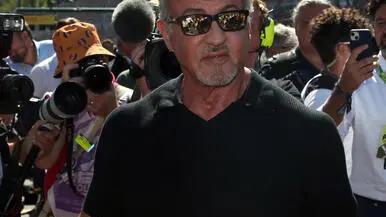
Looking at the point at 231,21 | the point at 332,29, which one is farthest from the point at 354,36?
the point at 231,21

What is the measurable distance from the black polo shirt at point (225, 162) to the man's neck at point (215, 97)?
0.03 meters

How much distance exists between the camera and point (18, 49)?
352 inches

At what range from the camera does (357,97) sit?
4.58 metres

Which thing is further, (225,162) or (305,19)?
(305,19)

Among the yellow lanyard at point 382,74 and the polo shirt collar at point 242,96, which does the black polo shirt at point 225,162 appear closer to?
the polo shirt collar at point 242,96

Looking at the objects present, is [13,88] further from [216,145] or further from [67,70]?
[216,145]

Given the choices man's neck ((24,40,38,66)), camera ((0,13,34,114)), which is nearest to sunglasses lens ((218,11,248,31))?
camera ((0,13,34,114))

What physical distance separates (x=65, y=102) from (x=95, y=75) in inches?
13.5

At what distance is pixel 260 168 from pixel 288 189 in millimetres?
Answer: 103

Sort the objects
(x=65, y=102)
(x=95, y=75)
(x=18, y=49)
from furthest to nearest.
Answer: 1. (x=18, y=49)
2. (x=95, y=75)
3. (x=65, y=102)

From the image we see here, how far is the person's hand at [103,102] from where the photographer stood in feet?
15.3

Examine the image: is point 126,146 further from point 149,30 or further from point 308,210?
point 149,30

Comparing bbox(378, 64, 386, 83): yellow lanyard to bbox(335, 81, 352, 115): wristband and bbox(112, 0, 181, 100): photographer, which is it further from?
bbox(112, 0, 181, 100): photographer

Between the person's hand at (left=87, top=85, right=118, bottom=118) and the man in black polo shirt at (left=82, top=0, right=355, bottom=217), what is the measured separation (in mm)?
1698
